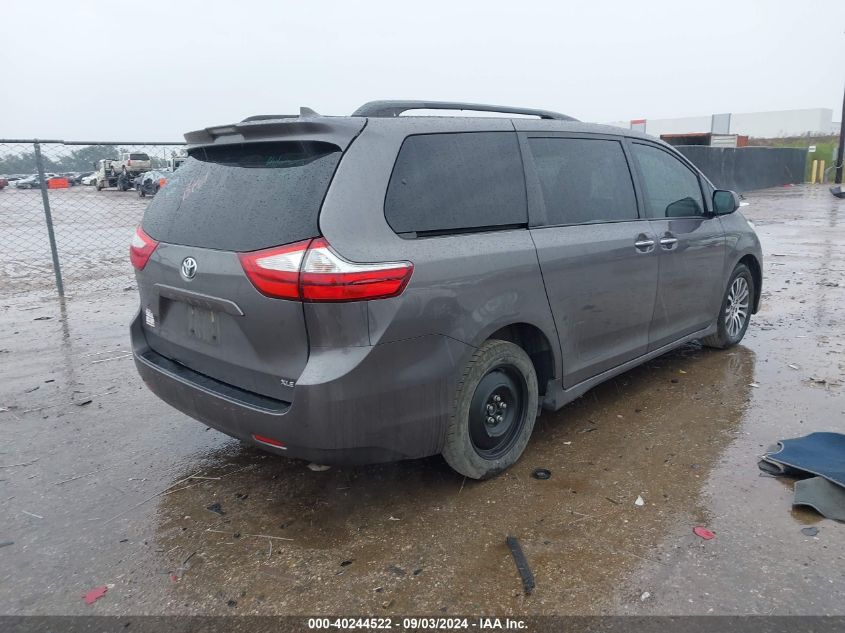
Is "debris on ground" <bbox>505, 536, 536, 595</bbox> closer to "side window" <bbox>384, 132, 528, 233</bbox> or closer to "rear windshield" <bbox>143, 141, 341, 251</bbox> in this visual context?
"side window" <bbox>384, 132, 528, 233</bbox>

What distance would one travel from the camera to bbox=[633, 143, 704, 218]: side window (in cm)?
438

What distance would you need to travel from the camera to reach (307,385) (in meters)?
2.64

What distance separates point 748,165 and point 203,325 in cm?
3199

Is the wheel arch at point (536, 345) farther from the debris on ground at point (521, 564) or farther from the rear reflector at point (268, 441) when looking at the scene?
the rear reflector at point (268, 441)

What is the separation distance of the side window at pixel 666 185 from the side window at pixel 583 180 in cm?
22

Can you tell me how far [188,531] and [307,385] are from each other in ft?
3.46

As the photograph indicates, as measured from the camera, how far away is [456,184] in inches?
123

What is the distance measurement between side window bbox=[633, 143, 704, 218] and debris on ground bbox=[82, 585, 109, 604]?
12.4 ft

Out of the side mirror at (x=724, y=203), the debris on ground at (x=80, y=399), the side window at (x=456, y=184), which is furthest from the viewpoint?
the side mirror at (x=724, y=203)

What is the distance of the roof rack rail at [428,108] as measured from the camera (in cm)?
317

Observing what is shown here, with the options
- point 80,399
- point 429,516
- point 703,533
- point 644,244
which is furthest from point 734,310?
point 80,399

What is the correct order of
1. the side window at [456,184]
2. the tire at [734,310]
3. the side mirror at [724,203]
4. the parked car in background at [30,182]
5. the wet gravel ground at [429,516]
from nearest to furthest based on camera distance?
the wet gravel ground at [429,516]
the side window at [456,184]
the side mirror at [724,203]
the tire at [734,310]
the parked car in background at [30,182]

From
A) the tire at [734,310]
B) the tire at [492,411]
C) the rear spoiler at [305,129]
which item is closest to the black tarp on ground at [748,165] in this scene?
the tire at [734,310]

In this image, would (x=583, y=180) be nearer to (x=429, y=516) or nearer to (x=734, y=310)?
(x=429, y=516)
